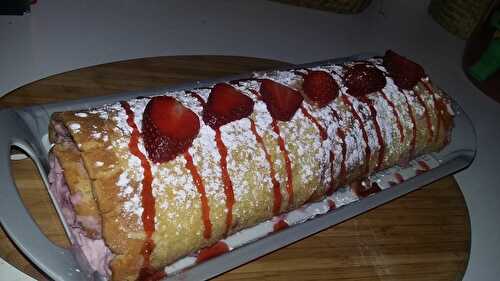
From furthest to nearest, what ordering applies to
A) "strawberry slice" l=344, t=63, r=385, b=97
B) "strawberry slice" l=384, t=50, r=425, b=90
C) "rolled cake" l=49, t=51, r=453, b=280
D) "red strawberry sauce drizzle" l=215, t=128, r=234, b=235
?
"strawberry slice" l=384, t=50, r=425, b=90 < "strawberry slice" l=344, t=63, r=385, b=97 < "red strawberry sauce drizzle" l=215, t=128, r=234, b=235 < "rolled cake" l=49, t=51, r=453, b=280

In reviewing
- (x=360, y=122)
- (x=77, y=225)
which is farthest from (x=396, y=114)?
(x=77, y=225)

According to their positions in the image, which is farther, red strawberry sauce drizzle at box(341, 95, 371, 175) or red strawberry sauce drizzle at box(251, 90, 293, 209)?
red strawberry sauce drizzle at box(341, 95, 371, 175)

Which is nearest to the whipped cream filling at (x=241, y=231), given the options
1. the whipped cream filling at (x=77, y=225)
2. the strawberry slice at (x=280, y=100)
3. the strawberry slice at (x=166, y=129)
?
the whipped cream filling at (x=77, y=225)

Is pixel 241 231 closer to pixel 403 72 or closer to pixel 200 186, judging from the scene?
pixel 200 186

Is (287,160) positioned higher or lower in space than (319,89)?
lower

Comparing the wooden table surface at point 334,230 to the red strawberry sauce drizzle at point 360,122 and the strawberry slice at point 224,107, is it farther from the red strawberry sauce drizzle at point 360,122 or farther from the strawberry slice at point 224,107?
the strawberry slice at point 224,107

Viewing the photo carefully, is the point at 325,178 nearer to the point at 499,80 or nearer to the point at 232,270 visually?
the point at 232,270

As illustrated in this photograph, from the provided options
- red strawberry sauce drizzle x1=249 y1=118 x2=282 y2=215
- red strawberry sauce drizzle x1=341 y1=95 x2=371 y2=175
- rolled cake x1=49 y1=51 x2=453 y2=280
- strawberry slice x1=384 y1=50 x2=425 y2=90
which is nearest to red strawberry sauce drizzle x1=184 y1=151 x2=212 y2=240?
rolled cake x1=49 y1=51 x2=453 y2=280

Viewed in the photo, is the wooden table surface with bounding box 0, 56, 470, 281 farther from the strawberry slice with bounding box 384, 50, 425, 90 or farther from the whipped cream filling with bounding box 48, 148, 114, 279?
the strawberry slice with bounding box 384, 50, 425, 90
